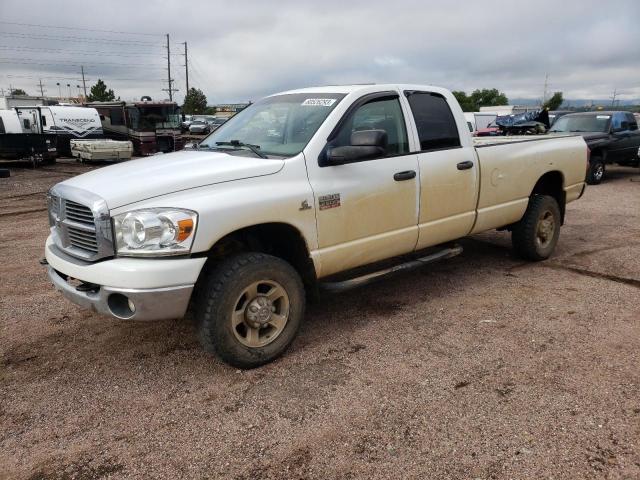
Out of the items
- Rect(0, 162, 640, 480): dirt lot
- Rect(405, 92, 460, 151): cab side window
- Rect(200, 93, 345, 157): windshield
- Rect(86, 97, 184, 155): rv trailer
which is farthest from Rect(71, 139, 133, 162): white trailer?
Rect(405, 92, 460, 151): cab side window

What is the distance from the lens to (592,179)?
12906 mm

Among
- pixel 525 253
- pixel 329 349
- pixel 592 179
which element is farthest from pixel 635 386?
pixel 592 179

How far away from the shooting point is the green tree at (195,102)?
240 feet

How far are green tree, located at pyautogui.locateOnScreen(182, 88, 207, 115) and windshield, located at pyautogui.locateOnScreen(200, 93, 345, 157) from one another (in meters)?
71.5

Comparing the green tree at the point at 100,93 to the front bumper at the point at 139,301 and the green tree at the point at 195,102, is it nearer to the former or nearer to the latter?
the green tree at the point at 195,102

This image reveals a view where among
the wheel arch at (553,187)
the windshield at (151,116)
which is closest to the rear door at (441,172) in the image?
the wheel arch at (553,187)

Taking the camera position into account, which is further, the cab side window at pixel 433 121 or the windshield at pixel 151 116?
the windshield at pixel 151 116

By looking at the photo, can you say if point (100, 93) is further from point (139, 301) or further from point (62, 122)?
point (139, 301)

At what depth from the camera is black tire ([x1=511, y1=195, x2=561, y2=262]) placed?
5.67 meters

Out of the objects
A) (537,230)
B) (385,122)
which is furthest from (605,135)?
(385,122)

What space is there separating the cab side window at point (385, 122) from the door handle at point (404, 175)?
0.17 m

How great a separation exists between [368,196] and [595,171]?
11065 mm

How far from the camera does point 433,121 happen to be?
15.1ft

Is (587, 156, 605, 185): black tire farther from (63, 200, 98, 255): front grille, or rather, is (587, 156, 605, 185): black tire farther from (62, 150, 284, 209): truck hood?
(63, 200, 98, 255): front grille
